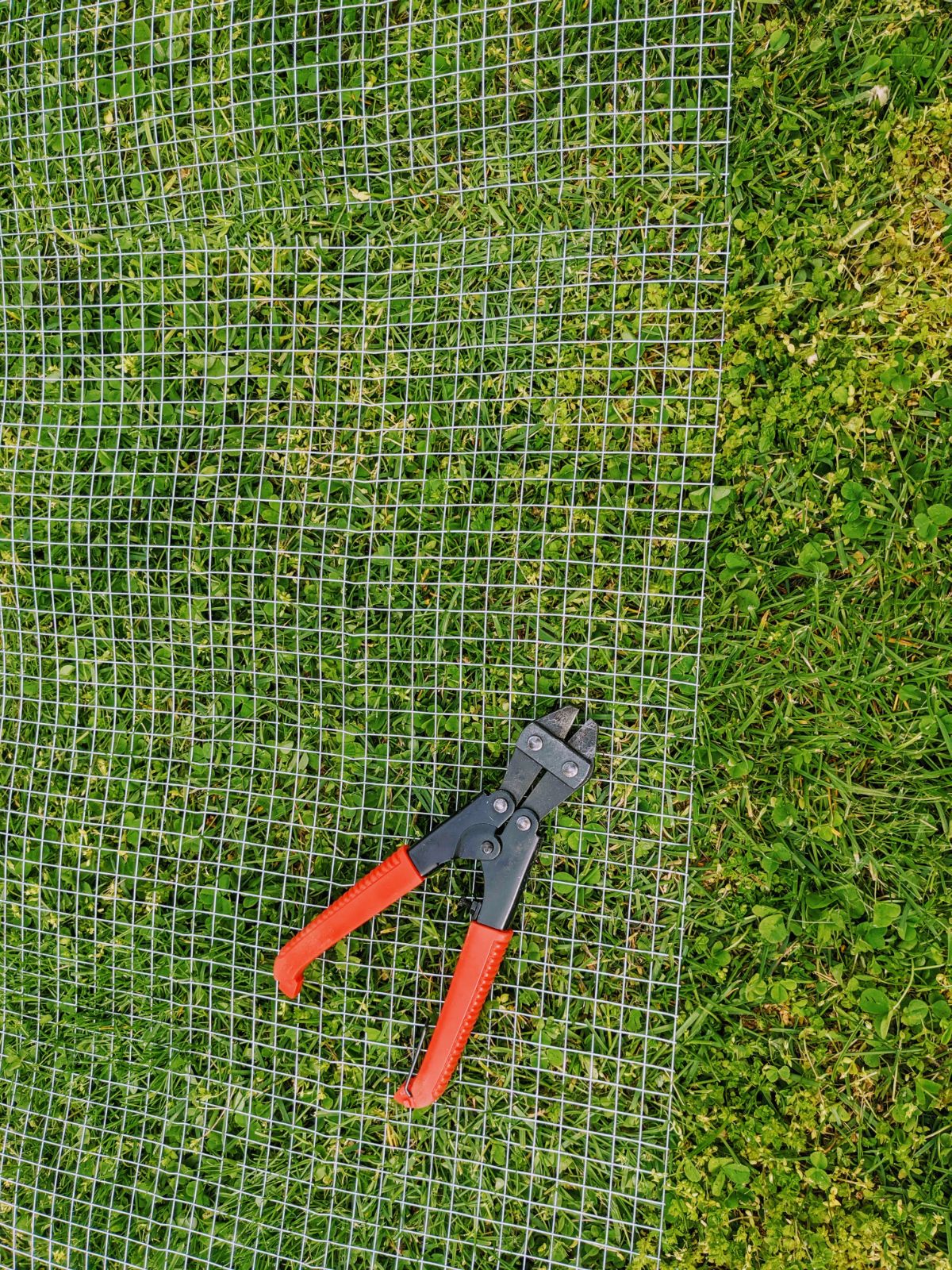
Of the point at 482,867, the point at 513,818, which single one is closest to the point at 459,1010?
the point at 482,867

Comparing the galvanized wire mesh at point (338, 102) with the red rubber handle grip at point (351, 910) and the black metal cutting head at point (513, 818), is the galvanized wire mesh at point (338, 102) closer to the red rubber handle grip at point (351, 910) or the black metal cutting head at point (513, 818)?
the black metal cutting head at point (513, 818)

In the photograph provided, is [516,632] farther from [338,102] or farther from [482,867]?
[338,102]

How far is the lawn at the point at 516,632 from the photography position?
6.14 feet

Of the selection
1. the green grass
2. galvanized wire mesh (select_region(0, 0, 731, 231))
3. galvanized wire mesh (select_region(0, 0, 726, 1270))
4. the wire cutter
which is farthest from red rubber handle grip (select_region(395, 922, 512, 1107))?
galvanized wire mesh (select_region(0, 0, 731, 231))

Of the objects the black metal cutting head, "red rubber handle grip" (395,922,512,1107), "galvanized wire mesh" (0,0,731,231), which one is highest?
"galvanized wire mesh" (0,0,731,231)

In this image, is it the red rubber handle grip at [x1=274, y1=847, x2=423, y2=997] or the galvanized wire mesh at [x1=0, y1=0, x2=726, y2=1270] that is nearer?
the red rubber handle grip at [x1=274, y1=847, x2=423, y2=997]

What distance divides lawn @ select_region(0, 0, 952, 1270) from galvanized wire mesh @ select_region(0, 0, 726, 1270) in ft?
0.04

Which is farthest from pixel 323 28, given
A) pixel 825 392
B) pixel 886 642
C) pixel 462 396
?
pixel 886 642

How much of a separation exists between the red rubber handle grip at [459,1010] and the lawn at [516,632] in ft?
0.58

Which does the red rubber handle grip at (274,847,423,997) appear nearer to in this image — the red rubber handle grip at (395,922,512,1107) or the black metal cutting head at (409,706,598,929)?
the black metal cutting head at (409,706,598,929)

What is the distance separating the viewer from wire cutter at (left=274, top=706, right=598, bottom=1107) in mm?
1769

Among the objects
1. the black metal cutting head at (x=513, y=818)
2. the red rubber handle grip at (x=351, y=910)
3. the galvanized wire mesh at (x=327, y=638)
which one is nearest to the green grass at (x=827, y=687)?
the galvanized wire mesh at (x=327, y=638)

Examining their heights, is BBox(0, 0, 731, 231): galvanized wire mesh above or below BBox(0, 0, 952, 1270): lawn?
above

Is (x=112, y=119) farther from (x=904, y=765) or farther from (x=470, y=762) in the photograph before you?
(x=904, y=765)
